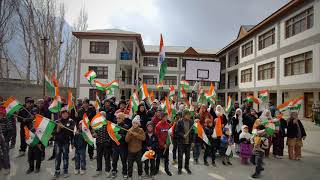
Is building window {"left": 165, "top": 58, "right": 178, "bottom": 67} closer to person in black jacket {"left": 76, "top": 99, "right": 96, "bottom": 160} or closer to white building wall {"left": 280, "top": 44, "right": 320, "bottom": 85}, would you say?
white building wall {"left": 280, "top": 44, "right": 320, "bottom": 85}

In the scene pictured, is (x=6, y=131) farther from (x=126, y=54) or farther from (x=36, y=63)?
(x=36, y=63)

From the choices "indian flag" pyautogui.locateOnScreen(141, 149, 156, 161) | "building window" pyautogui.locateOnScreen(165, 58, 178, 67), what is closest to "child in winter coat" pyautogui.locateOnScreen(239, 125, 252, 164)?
"indian flag" pyautogui.locateOnScreen(141, 149, 156, 161)

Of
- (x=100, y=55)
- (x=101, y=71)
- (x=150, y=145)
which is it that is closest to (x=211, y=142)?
(x=150, y=145)

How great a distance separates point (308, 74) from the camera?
16.0 metres

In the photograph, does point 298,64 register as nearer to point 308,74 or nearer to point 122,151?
point 308,74

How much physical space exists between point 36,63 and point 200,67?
20.1 metres

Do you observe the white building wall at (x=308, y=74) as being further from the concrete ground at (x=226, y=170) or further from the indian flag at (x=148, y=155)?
the indian flag at (x=148, y=155)

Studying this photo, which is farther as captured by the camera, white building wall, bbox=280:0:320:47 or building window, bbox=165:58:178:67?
building window, bbox=165:58:178:67

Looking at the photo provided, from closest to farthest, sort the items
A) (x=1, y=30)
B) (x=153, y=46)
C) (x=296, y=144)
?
A: 1. (x=296, y=144)
2. (x=1, y=30)
3. (x=153, y=46)

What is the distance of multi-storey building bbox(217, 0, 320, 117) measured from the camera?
1560 centimetres

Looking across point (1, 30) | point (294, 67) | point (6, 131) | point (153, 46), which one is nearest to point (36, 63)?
point (1, 30)

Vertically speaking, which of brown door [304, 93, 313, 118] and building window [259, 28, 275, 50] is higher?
building window [259, 28, 275, 50]

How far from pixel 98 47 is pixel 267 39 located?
17.9 metres

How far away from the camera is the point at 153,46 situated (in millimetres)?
38125
